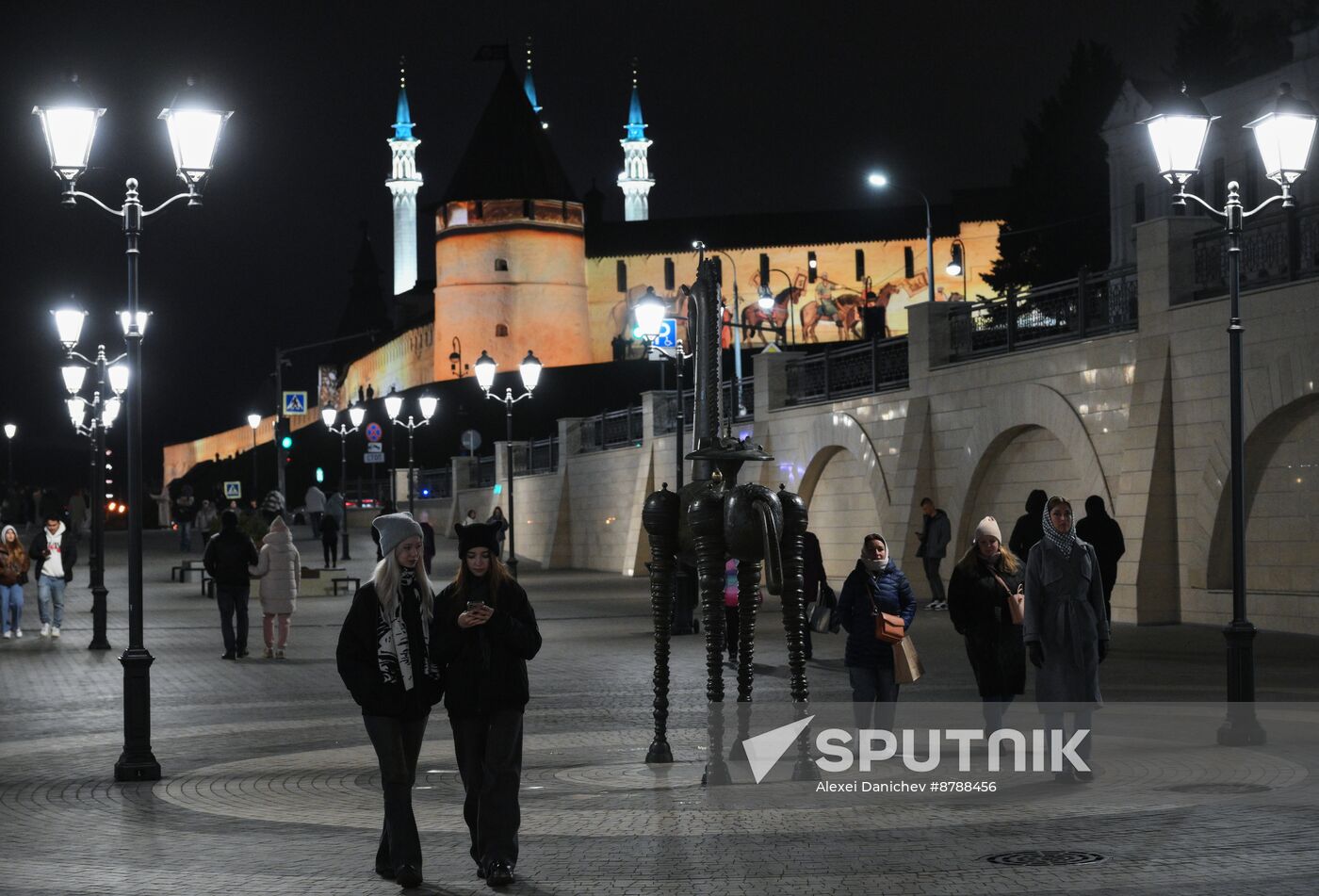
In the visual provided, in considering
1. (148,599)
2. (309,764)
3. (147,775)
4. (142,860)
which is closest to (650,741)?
(309,764)

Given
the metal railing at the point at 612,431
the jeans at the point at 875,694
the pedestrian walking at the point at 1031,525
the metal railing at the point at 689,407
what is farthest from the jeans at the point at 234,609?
the metal railing at the point at 612,431

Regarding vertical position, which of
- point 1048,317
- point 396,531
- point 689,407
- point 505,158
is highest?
point 505,158

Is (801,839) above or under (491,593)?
under

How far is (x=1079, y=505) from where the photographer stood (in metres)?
25.6

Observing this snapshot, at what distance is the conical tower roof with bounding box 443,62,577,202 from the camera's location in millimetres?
103062

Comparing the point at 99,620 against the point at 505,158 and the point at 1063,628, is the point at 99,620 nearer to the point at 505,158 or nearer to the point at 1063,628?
the point at 1063,628

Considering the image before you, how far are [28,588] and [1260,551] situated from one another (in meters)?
25.3

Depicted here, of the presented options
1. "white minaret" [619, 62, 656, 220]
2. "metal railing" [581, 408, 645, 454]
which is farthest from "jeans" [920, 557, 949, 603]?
"white minaret" [619, 62, 656, 220]

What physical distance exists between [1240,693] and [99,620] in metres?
14.7

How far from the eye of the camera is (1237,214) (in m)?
13.5

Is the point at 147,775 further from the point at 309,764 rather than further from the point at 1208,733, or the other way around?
the point at 1208,733

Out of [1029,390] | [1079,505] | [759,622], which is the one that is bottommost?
[759,622]

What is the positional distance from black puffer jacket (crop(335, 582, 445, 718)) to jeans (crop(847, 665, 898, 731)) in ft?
15.2

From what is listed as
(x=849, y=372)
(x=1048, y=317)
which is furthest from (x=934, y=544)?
(x=849, y=372)
